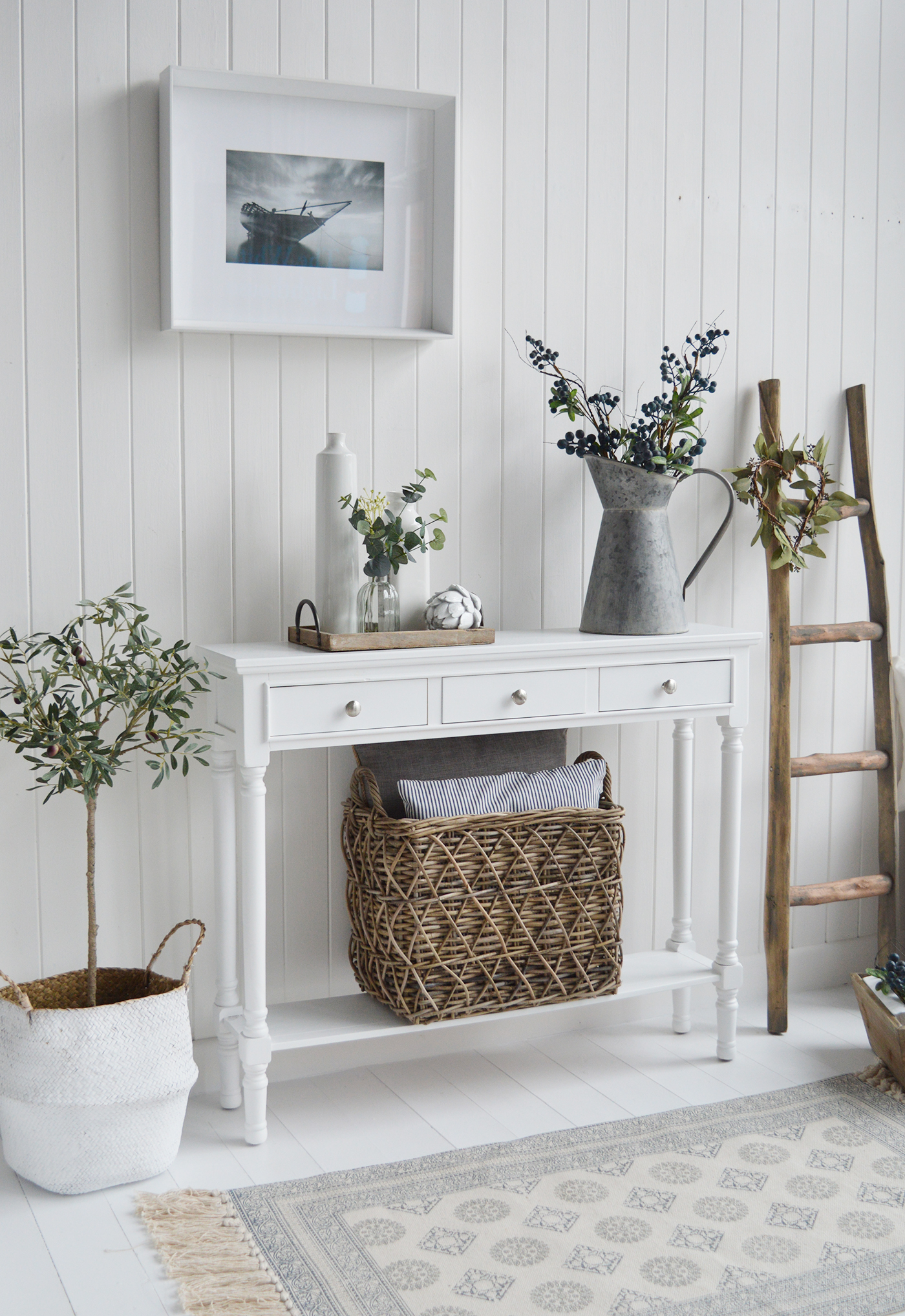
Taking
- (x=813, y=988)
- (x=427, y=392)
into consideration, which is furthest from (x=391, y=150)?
(x=813, y=988)

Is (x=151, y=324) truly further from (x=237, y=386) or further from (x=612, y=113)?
(x=612, y=113)

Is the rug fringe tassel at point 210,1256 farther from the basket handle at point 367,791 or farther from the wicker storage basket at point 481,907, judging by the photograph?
the basket handle at point 367,791

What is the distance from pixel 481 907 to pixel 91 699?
32.8 inches

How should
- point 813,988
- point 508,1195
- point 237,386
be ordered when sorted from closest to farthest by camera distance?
point 508,1195 < point 237,386 < point 813,988

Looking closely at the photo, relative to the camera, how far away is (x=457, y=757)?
2.51 m

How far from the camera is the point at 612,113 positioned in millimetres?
2639

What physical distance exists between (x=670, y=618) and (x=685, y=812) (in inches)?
19.7

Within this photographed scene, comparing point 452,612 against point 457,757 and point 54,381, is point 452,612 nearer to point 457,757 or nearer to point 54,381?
point 457,757

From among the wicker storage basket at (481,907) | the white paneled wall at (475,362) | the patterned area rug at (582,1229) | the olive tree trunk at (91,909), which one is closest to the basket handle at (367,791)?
the wicker storage basket at (481,907)

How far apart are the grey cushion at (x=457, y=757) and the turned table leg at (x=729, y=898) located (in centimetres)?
35

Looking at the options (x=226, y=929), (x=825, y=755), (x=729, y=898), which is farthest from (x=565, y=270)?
(x=226, y=929)

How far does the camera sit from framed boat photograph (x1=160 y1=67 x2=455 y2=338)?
2.26 metres

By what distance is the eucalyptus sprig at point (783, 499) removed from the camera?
106 inches

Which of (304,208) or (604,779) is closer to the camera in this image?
(304,208)
